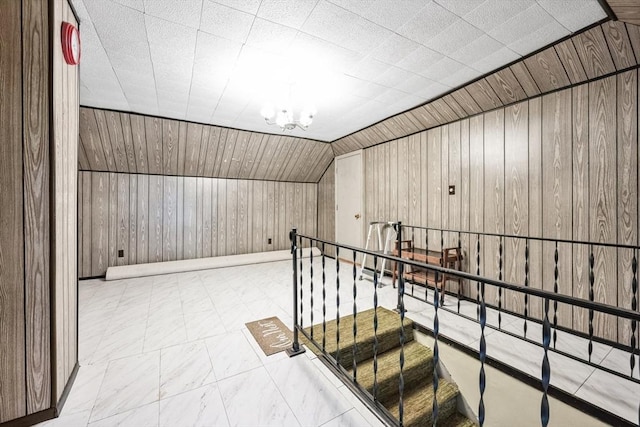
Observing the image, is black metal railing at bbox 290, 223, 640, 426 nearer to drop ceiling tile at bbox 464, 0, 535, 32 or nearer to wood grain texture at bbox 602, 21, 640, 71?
wood grain texture at bbox 602, 21, 640, 71

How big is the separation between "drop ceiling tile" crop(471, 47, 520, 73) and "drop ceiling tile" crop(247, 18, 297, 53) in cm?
192

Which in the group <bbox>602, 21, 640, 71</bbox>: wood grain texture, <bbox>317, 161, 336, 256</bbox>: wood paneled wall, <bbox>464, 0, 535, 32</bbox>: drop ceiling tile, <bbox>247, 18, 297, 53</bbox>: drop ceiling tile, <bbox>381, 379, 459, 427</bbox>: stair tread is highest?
<bbox>464, 0, 535, 32</bbox>: drop ceiling tile

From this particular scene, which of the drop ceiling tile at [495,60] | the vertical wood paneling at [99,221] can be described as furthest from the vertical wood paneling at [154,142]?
the drop ceiling tile at [495,60]

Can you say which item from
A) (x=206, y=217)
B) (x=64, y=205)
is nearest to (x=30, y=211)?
(x=64, y=205)

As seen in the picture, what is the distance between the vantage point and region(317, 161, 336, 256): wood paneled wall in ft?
21.3

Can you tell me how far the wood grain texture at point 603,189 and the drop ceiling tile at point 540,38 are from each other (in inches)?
27.9

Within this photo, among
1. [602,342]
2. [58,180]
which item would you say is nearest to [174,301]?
[58,180]

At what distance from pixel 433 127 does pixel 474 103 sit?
2.41 ft

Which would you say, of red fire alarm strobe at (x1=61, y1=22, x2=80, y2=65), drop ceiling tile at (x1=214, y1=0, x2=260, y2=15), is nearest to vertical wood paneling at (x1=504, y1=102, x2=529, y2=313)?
drop ceiling tile at (x1=214, y1=0, x2=260, y2=15)

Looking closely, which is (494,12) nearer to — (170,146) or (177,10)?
(177,10)

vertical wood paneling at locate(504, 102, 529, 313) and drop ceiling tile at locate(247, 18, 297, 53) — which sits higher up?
drop ceiling tile at locate(247, 18, 297, 53)

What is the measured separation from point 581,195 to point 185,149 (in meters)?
5.65

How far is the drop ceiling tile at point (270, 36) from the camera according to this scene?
212 centimetres

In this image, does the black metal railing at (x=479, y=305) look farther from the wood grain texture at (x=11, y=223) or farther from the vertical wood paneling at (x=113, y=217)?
the vertical wood paneling at (x=113, y=217)
